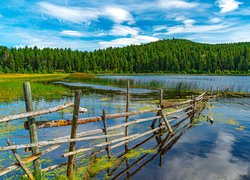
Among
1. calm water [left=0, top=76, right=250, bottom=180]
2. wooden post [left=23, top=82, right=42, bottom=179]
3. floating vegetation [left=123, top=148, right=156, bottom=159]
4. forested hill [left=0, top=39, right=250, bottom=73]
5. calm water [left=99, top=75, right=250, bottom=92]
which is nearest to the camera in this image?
wooden post [left=23, top=82, right=42, bottom=179]

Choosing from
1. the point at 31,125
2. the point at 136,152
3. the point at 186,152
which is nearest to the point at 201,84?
the point at 186,152

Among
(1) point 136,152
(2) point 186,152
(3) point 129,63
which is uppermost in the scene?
(3) point 129,63

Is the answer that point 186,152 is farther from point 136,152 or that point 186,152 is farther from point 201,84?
point 201,84

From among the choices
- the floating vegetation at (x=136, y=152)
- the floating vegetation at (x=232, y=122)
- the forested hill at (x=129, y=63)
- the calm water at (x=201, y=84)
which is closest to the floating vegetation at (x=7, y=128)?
the floating vegetation at (x=136, y=152)

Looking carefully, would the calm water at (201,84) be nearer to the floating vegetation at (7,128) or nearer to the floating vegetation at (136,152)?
the floating vegetation at (136,152)

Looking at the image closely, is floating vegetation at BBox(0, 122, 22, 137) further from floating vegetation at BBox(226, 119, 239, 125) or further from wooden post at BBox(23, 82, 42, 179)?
floating vegetation at BBox(226, 119, 239, 125)

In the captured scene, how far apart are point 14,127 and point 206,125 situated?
54.1 feet

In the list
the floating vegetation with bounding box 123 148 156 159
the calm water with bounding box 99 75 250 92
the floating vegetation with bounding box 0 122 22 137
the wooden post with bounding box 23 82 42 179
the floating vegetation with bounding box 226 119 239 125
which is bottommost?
the floating vegetation with bounding box 226 119 239 125

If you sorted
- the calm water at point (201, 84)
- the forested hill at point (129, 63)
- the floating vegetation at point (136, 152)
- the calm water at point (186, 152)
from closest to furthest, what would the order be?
the calm water at point (186, 152), the floating vegetation at point (136, 152), the calm water at point (201, 84), the forested hill at point (129, 63)

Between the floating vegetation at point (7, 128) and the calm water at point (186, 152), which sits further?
the floating vegetation at point (7, 128)

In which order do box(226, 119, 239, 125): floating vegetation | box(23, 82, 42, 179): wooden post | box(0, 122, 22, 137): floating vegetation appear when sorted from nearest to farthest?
1. box(23, 82, 42, 179): wooden post
2. box(0, 122, 22, 137): floating vegetation
3. box(226, 119, 239, 125): floating vegetation

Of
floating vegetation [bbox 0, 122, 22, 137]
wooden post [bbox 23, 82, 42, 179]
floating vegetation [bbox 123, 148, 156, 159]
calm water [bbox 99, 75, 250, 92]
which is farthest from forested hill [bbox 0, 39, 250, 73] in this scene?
wooden post [bbox 23, 82, 42, 179]

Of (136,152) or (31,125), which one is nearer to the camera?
(31,125)

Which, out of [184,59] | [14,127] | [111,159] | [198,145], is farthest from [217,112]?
[184,59]
